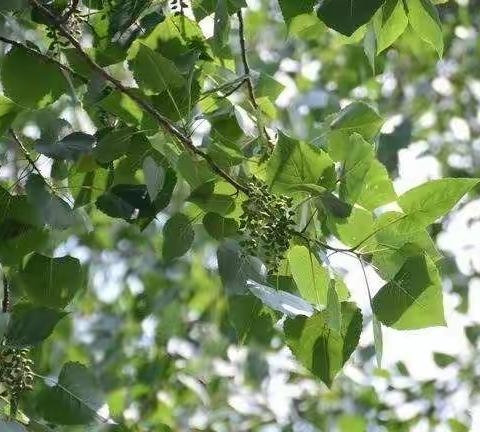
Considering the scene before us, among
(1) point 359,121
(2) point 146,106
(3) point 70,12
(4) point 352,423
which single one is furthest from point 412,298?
(4) point 352,423

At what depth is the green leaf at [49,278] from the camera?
0.90 m

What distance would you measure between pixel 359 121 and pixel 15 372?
0.33 metres

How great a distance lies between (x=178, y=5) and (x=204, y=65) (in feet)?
0.18

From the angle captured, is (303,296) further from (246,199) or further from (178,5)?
(178,5)

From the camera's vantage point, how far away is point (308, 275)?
0.82 m

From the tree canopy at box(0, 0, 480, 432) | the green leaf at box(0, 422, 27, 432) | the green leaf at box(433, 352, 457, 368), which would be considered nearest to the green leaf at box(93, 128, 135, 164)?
the tree canopy at box(0, 0, 480, 432)

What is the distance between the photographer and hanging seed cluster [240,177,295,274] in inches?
31.1

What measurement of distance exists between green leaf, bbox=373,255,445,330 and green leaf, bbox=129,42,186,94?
0.22 m

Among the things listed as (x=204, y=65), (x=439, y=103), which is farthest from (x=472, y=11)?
(x=204, y=65)

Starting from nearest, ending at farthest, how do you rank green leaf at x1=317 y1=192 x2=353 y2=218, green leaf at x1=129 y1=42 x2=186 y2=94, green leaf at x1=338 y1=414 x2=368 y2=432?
1. green leaf at x1=317 y1=192 x2=353 y2=218
2. green leaf at x1=129 y1=42 x2=186 y2=94
3. green leaf at x1=338 y1=414 x2=368 y2=432

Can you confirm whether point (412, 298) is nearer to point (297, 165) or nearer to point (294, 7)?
point (297, 165)

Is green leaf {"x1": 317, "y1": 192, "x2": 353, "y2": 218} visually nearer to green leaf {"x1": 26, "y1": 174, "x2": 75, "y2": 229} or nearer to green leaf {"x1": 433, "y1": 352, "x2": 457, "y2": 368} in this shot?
green leaf {"x1": 26, "y1": 174, "x2": 75, "y2": 229}

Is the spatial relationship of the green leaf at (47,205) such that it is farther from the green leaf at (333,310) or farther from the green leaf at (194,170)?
the green leaf at (333,310)

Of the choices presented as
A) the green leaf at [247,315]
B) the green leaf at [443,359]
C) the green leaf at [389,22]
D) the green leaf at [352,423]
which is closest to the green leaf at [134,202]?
the green leaf at [247,315]
